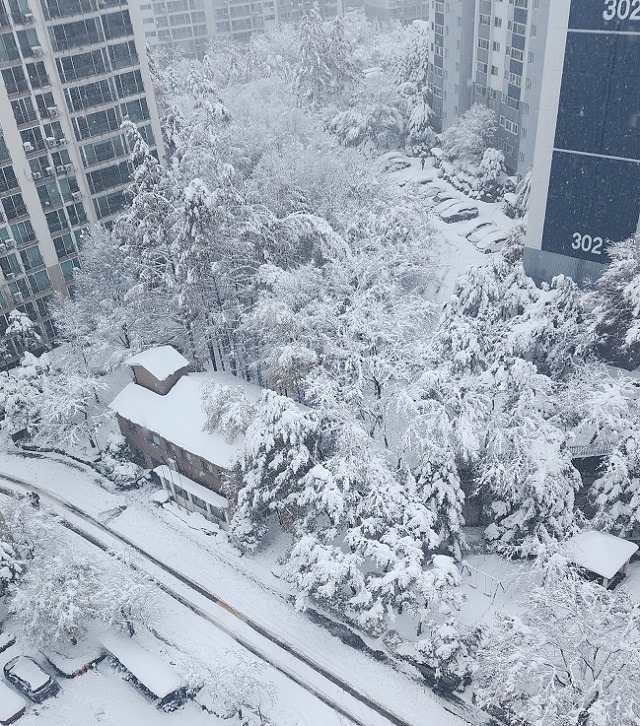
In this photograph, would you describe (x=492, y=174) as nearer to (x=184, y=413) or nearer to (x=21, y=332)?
(x=184, y=413)

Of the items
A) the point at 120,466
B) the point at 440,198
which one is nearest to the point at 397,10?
the point at 440,198

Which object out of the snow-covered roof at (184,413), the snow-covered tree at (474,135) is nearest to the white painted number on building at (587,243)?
the snow-covered roof at (184,413)

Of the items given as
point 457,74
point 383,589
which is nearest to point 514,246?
point 383,589

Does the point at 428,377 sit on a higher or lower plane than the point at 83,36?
lower

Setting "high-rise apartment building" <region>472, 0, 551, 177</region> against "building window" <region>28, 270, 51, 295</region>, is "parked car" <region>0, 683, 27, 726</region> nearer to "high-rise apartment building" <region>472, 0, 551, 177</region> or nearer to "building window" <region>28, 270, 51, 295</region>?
"building window" <region>28, 270, 51, 295</region>

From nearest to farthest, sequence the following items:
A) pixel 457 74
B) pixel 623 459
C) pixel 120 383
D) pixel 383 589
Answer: pixel 383 589 → pixel 623 459 → pixel 120 383 → pixel 457 74

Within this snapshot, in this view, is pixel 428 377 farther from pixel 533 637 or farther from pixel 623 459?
pixel 533 637
